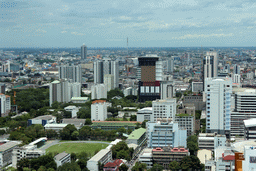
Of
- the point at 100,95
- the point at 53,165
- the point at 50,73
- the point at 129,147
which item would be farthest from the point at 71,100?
the point at 50,73

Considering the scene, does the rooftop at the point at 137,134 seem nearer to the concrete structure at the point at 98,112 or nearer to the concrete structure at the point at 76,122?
the concrete structure at the point at 76,122

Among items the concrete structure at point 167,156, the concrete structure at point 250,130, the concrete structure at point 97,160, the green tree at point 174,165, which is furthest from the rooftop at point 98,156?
the concrete structure at point 250,130

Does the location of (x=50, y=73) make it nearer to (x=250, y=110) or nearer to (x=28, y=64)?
(x=28, y=64)

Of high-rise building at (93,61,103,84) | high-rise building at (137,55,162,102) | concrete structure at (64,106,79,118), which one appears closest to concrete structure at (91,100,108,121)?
concrete structure at (64,106,79,118)

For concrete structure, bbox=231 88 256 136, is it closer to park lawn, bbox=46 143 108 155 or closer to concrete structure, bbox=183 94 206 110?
park lawn, bbox=46 143 108 155

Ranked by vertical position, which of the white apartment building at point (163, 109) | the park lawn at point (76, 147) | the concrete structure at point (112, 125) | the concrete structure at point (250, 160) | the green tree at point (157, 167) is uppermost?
the concrete structure at point (250, 160)

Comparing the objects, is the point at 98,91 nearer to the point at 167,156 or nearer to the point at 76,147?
the point at 76,147
